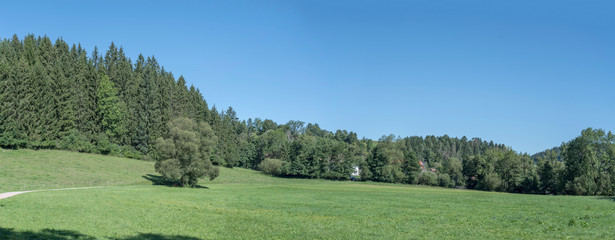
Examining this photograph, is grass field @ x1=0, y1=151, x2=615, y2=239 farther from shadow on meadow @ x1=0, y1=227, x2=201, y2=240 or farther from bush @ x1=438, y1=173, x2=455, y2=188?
bush @ x1=438, y1=173, x2=455, y2=188

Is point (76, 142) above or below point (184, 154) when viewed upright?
above

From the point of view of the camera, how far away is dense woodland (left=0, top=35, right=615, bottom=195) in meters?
83.7

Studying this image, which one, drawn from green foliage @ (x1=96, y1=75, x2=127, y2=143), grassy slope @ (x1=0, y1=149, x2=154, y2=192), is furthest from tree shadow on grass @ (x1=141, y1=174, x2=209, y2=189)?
green foliage @ (x1=96, y1=75, x2=127, y2=143)

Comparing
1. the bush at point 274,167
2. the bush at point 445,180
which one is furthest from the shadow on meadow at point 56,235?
the bush at point 445,180

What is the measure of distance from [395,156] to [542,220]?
371ft

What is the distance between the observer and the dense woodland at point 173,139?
83.7m

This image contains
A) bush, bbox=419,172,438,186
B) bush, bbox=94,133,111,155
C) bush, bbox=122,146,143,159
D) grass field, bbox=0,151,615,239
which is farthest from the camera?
bush, bbox=419,172,438,186

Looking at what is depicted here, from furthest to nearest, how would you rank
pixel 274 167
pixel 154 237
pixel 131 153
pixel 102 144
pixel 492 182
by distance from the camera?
pixel 274 167 < pixel 492 182 < pixel 131 153 < pixel 102 144 < pixel 154 237

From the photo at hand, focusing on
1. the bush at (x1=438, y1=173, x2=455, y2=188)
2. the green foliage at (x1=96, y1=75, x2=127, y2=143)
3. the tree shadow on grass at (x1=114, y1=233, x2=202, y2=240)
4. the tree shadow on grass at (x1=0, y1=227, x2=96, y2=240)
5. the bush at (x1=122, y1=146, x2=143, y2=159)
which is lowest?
the tree shadow on grass at (x1=0, y1=227, x2=96, y2=240)

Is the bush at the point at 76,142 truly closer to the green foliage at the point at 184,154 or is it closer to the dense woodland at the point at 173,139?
the dense woodland at the point at 173,139

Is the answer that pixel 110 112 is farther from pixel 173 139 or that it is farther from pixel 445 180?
pixel 445 180

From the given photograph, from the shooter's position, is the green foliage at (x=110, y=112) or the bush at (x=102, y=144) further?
the green foliage at (x=110, y=112)

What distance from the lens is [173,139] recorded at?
7200 centimetres

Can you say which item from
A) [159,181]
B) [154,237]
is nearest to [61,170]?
[159,181]
